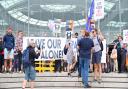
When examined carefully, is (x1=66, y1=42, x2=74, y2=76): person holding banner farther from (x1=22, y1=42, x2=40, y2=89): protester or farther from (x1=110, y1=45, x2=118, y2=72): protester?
(x1=110, y1=45, x2=118, y2=72): protester

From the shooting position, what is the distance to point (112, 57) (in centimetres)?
2019

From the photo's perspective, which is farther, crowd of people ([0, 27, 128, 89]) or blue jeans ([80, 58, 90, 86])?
crowd of people ([0, 27, 128, 89])

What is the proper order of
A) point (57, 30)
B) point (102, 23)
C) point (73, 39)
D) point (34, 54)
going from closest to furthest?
point (34, 54)
point (73, 39)
point (57, 30)
point (102, 23)

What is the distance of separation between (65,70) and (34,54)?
305 centimetres

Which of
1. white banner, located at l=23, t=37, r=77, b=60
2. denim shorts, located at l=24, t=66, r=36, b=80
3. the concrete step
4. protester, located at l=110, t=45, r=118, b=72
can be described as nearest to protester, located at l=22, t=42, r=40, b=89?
denim shorts, located at l=24, t=66, r=36, b=80

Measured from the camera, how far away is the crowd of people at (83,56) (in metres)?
17.2

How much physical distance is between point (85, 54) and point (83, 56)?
0.09 metres

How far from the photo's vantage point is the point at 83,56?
56.5 feet

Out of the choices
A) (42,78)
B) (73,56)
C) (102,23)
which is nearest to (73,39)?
(73,56)

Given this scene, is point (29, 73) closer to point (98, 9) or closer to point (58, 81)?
point (58, 81)

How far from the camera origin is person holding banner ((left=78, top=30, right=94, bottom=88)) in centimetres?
Answer: 1712

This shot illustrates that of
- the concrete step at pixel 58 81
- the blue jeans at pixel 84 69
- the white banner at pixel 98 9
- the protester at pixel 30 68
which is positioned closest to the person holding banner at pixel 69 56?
the concrete step at pixel 58 81

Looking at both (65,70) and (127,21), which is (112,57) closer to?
(65,70)

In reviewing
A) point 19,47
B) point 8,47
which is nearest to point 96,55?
point 19,47
